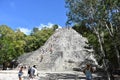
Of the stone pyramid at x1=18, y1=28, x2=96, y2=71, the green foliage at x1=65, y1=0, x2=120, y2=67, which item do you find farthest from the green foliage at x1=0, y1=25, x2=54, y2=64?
the green foliage at x1=65, y1=0, x2=120, y2=67

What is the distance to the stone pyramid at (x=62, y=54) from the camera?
61625mm

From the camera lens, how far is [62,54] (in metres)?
63.2

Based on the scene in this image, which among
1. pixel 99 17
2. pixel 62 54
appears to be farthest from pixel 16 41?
pixel 99 17

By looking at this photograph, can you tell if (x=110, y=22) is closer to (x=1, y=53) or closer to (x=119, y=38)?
(x=119, y=38)

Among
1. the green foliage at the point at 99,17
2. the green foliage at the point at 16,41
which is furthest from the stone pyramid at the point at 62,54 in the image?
the green foliage at the point at 99,17

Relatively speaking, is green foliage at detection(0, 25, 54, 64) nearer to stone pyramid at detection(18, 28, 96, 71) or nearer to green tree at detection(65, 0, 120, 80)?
stone pyramid at detection(18, 28, 96, 71)

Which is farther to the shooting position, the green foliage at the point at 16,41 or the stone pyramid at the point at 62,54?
Result: the green foliage at the point at 16,41

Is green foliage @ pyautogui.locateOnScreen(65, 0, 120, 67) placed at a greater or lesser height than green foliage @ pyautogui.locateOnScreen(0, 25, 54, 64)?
lesser

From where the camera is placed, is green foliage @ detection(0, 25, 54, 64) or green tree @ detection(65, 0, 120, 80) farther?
green foliage @ detection(0, 25, 54, 64)

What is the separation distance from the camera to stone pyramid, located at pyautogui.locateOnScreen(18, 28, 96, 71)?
202ft

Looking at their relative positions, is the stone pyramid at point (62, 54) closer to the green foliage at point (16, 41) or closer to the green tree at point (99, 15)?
the green foliage at point (16, 41)

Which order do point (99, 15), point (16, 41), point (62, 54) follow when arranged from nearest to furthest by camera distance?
point (99, 15) → point (62, 54) → point (16, 41)

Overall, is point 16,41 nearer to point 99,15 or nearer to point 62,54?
point 62,54

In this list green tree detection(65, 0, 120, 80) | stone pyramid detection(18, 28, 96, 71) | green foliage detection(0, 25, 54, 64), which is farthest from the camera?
green foliage detection(0, 25, 54, 64)
